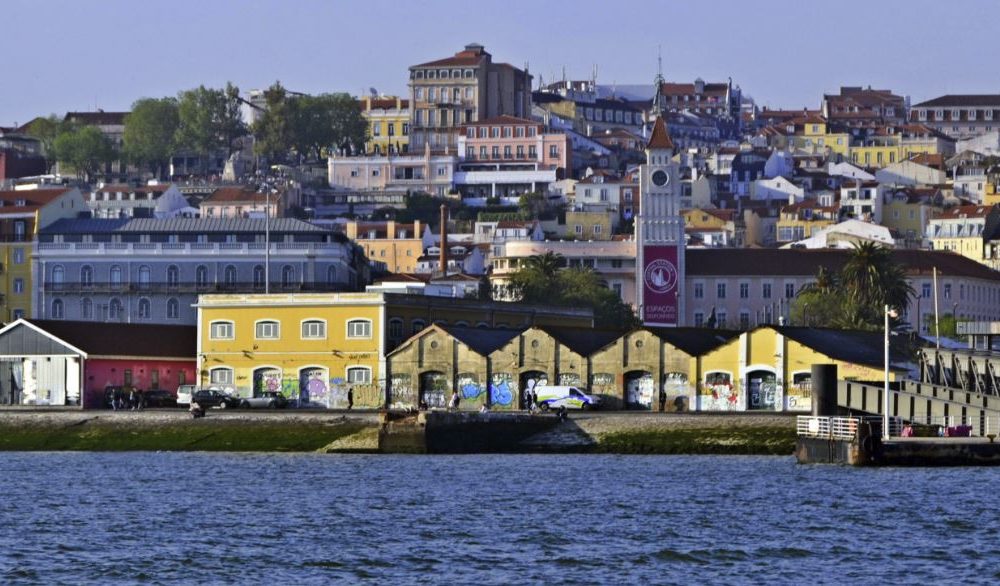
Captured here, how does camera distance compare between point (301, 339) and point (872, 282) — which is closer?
point (301, 339)

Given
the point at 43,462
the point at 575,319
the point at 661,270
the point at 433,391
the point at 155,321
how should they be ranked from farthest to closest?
the point at 661,270 → the point at 155,321 → the point at 575,319 → the point at 433,391 → the point at 43,462

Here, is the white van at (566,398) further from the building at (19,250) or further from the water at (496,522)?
the building at (19,250)

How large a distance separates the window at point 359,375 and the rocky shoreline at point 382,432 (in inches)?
452

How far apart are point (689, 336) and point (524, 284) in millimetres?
50408

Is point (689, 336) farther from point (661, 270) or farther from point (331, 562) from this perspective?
point (661, 270)

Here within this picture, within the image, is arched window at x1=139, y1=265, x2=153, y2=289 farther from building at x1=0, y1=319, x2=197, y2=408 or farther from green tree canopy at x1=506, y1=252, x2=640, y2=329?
building at x1=0, y1=319, x2=197, y2=408

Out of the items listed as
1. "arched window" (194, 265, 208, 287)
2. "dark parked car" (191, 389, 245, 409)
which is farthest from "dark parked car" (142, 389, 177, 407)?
"arched window" (194, 265, 208, 287)

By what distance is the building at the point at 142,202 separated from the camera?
619 feet

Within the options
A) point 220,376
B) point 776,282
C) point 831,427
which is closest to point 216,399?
point 220,376

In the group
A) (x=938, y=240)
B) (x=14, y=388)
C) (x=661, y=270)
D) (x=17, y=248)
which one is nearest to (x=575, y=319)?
(x=14, y=388)

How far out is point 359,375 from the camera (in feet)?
310

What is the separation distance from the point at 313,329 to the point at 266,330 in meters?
Result: 1.81

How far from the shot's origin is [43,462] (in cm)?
7450

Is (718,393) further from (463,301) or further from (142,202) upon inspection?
(142,202)
